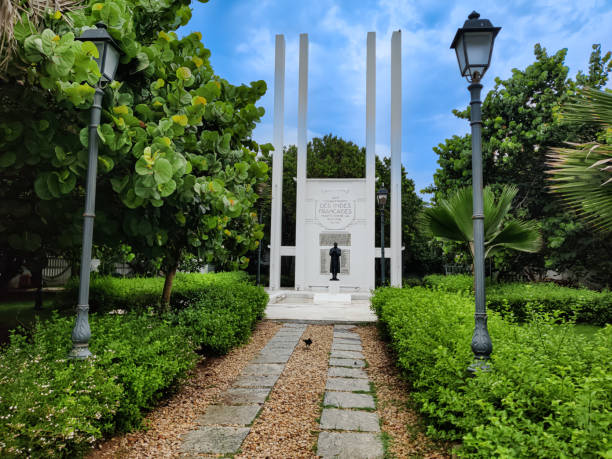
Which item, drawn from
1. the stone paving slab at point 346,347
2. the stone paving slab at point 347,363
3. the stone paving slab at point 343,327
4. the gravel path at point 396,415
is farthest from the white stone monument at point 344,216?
the stone paving slab at point 347,363

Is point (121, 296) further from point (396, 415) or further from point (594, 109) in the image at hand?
point (594, 109)

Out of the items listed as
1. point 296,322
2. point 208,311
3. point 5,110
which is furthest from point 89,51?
point 296,322

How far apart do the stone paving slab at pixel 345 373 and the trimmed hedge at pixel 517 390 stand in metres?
0.88

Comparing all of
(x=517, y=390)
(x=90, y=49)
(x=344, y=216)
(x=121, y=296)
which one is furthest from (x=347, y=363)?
(x=344, y=216)

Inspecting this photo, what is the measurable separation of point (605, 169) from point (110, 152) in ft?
14.2

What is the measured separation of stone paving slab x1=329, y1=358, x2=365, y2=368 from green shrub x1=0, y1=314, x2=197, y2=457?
2132 millimetres

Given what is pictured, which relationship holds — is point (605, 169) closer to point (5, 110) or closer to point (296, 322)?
point (5, 110)

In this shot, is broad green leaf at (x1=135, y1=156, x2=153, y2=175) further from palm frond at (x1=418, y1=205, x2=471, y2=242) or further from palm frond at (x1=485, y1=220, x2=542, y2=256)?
palm frond at (x1=485, y1=220, x2=542, y2=256)

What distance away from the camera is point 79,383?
243 cm

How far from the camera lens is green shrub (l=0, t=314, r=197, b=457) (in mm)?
2002

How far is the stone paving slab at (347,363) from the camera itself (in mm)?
5152

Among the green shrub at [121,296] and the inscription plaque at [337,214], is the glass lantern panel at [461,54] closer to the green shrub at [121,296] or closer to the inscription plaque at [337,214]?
the green shrub at [121,296]

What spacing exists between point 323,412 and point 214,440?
3.38ft

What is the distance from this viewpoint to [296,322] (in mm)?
8516
